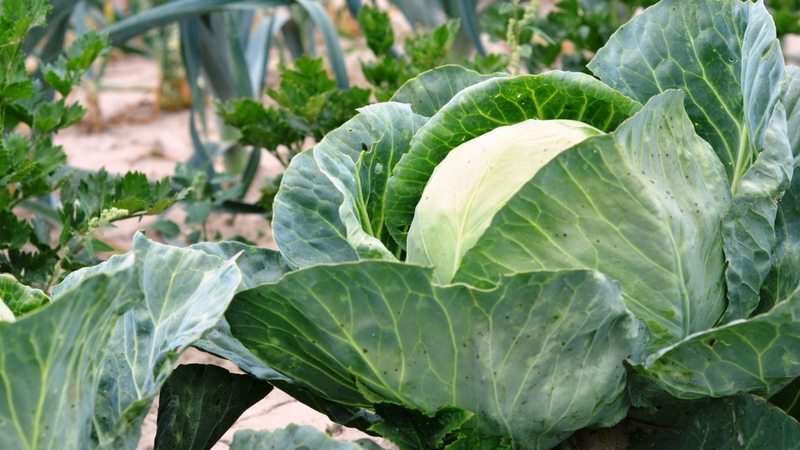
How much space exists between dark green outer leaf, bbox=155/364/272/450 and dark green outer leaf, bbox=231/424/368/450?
171 millimetres

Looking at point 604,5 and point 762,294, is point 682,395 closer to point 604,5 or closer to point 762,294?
point 762,294

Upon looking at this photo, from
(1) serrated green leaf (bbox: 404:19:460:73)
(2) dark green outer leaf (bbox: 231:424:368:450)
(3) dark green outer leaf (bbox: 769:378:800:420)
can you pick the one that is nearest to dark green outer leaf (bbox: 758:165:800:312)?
(3) dark green outer leaf (bbox: 769:378:800:420)

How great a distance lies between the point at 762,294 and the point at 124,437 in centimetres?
84

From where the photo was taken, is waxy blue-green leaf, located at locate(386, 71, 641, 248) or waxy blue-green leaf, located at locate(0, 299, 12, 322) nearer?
waxy blue-green leaf, located at locate(0, 299, 12, 322)

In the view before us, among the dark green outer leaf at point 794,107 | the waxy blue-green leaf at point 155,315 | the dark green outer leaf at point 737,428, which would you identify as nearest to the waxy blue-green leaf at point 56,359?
the waxy blue-green leaf at point 155,315

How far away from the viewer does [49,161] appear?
1924 millimetres

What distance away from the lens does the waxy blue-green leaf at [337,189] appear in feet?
4.90

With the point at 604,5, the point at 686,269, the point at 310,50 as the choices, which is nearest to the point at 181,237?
the point at 310,50

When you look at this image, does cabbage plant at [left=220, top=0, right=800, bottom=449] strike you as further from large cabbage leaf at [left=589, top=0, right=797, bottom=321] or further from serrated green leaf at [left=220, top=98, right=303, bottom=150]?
serrated green leaf at [left=220, top=98, right=303, bottom=150]

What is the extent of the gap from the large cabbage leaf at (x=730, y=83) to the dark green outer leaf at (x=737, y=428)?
12cm

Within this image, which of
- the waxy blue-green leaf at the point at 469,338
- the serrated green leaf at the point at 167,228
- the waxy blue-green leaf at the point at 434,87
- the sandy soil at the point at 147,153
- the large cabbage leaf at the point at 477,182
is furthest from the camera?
the serrated green leaf at the point at 167,228

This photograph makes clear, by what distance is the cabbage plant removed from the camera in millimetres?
1175

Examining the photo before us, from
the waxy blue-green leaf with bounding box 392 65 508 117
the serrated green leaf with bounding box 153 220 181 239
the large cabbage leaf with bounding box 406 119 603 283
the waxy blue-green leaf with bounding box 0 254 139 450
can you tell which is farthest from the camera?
the serrated green leaf with bounding box 153 220 181 239

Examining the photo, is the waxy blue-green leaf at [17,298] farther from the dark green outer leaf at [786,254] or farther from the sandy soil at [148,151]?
the dark green outer leaf at [786,254]
